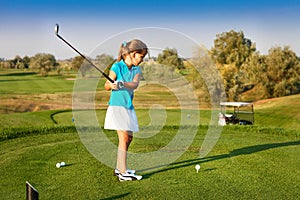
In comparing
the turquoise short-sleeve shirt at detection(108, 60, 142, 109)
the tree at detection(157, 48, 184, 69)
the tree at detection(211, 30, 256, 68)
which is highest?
the tree at detection(211, 30, 256, 68)

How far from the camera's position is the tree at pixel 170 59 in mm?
6130

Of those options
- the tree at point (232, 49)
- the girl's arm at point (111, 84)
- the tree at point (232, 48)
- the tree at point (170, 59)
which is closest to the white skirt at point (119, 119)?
the girl's arm at point (111, 84)

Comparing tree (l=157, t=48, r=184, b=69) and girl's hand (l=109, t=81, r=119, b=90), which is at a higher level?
tree (l=157, t=48, r=184, b=69)

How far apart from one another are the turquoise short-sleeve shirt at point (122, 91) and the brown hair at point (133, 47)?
14 cm

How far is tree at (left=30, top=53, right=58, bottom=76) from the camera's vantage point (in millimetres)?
46619

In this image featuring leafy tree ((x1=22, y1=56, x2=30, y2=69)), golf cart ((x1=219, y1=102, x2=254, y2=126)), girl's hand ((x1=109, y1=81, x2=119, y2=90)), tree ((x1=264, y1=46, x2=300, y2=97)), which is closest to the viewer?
girl's hand ((x1=109, y1=81, x2=119, y2=90))

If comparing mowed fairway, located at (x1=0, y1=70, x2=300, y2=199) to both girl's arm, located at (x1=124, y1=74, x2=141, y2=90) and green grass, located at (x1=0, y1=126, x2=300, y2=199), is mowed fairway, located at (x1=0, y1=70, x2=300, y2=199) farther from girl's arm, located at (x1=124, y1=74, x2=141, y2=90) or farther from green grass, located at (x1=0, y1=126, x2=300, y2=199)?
girl's arm, located at (x1=124, y1=74, x2=141, y2=90)

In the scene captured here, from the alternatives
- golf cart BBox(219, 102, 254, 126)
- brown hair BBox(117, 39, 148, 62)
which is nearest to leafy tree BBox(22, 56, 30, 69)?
golf cart BBox(219, 102, 254, 126)

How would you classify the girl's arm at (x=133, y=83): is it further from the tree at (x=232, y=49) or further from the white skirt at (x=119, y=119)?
the tree at (x=232, y=49)

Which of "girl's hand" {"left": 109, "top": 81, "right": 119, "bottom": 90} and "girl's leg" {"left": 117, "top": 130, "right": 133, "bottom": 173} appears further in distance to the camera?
"girl's leg" {"left": 117, "top": 130, "right": 133, "bottom": 173}

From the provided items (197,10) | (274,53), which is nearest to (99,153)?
(197,10)

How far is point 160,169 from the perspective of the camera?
566 cm

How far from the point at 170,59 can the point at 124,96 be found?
70.6 inches

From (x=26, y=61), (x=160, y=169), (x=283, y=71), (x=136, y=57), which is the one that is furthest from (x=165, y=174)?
(x=26, y=61)
